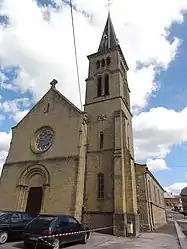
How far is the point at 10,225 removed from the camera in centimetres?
1131

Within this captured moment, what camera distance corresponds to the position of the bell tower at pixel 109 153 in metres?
17.5

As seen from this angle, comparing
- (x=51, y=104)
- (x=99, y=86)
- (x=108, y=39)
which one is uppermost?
(x=108, y=39)

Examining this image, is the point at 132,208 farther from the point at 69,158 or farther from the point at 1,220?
the point at 1,220

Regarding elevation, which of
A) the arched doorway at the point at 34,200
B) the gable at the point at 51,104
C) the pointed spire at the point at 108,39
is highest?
the pointed spire at the point at 108,39

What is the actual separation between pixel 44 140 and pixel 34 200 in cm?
578

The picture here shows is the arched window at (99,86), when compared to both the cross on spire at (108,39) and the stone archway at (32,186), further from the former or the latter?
the stone archway at (32,186)

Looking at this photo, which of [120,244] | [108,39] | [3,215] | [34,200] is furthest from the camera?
[108,39]

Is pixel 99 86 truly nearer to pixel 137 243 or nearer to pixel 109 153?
pixel 109 153

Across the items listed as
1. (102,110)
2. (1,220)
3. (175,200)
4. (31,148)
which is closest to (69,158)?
(31,148)

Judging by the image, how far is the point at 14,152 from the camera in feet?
74.4

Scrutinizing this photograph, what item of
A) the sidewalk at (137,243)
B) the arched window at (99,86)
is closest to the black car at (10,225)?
the sidewalk at (137,243)

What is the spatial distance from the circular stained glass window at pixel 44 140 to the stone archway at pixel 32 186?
2.00 m

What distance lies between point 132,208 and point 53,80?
1565 cm

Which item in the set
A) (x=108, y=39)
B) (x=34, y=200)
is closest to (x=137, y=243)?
(x=34, y=200)
